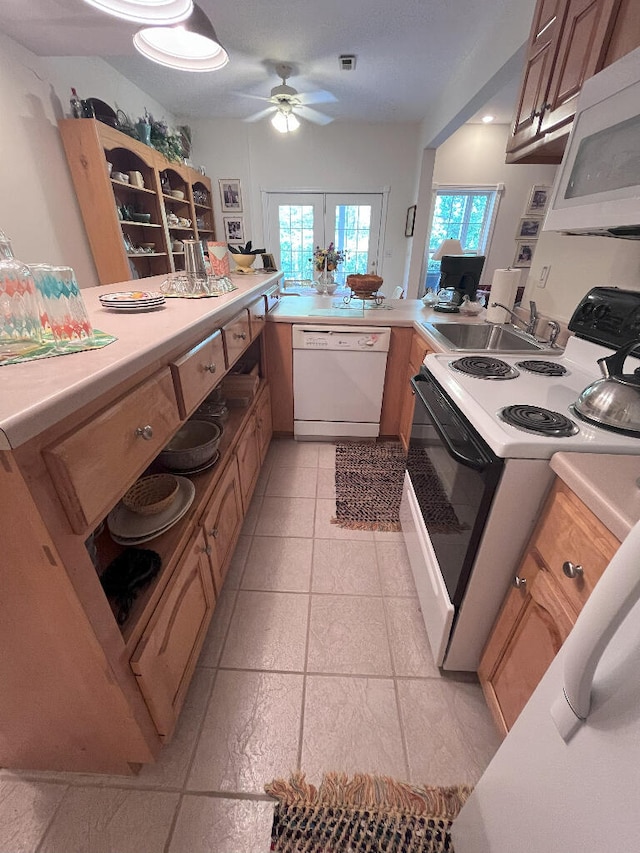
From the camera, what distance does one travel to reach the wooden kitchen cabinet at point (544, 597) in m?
0.66

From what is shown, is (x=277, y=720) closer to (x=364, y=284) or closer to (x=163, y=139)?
(x=364, y=284)

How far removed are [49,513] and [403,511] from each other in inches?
52.3

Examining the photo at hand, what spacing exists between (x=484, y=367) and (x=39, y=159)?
3.38m

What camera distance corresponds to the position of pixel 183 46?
65.7 inches

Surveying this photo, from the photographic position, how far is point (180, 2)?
124cm

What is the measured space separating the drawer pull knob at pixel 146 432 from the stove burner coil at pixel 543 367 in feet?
4.01

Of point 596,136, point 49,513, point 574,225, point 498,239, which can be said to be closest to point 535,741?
point 49,513

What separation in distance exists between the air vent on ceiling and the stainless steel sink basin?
2.87 meters

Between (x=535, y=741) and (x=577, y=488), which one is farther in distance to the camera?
(x=577, y=488)

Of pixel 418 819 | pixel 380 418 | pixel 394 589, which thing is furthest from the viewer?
pixel 380 418

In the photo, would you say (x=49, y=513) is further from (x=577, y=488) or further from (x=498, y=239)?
(x=498, y=239)

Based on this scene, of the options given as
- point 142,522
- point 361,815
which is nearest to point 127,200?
point 142,522

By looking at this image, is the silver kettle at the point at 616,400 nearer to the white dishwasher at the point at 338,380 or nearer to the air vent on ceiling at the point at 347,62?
the white dishwasher at the point at 338,380

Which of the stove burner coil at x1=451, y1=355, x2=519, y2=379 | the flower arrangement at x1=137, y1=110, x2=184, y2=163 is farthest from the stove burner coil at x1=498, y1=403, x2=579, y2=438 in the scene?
the flower arrangement at x1=137, y1=110, x2=184, y2=163
